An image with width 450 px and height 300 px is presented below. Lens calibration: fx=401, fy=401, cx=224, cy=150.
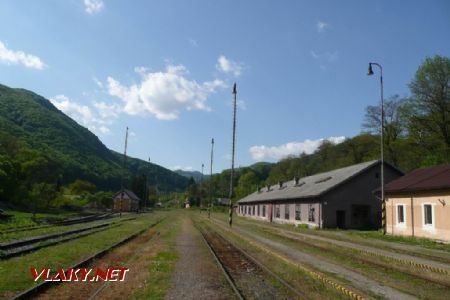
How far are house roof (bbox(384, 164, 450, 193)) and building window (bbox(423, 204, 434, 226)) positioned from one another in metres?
1.25

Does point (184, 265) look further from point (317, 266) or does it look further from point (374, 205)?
point (374, 205)

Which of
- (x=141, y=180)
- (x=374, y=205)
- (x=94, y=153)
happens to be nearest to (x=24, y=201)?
(x=374, y=205)

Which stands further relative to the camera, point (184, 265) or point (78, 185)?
point (78, 185)

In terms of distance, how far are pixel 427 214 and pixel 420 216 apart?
60 centimetres

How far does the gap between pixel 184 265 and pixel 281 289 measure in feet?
15.0

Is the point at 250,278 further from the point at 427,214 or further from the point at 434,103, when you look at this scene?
the point at 434,103

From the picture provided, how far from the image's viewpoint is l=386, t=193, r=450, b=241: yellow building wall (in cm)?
2430

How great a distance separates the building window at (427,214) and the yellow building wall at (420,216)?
0.56ft

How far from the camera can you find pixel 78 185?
99562 millimetres

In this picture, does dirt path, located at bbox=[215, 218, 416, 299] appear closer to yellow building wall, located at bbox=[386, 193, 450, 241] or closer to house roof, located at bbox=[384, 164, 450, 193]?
yellow building wall, located at bbox=[386, 193, 450, 241]

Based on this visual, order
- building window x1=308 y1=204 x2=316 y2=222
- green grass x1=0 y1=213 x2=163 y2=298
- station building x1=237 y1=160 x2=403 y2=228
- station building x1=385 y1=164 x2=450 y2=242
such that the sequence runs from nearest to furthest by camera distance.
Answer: green grass x1=0 y1=213 x2=163 y2=298
station building x1=385 y1=164 x2=450 y2=242
station building x1=237 y1=160 x2=403 y2=228
building window x1=308 y1=204 x2=316 y2=222

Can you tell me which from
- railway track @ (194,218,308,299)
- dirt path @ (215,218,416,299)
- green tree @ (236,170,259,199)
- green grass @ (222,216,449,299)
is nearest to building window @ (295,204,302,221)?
green grass @ (222,216,449,299)

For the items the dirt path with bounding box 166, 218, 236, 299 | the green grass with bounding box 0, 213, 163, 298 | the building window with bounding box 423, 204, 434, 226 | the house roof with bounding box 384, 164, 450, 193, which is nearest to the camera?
the dirt path with bounding box 166, 218, 236, 299

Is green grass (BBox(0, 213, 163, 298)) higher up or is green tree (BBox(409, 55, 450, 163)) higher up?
green tree (BBox(409, 55, 450, 163))
